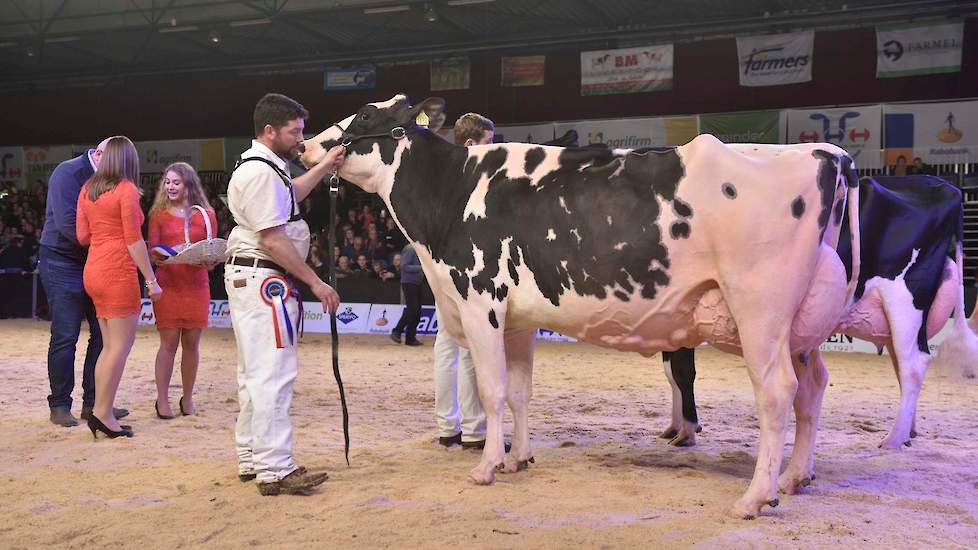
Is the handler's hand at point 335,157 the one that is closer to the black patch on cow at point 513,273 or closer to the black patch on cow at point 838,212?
the black patch on cow at point 513,273

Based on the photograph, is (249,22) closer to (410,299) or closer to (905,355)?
(410,299)

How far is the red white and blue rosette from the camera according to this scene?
4.41m

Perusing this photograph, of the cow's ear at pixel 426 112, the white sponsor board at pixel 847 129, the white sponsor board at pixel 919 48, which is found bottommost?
the cow's ear at pixel 426 112

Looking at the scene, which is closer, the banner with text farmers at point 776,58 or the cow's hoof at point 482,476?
the cow's hoof at point 482,476

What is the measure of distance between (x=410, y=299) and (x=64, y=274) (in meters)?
7.36

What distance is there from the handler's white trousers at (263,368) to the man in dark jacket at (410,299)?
342 inches

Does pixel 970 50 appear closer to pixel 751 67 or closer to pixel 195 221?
pixel 751 67

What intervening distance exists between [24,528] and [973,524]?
14.6ft

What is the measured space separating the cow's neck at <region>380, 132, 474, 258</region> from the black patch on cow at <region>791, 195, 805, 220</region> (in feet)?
5.73

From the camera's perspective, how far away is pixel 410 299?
1333cm

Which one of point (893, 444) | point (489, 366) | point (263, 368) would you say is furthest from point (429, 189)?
point (893, 444)

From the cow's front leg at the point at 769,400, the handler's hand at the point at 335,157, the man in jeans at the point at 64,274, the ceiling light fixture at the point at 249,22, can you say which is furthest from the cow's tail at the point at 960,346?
the ceiling light fixture at the point at 249,22

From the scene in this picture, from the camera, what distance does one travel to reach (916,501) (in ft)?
14.6

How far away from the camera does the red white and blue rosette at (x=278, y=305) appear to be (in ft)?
14.5
